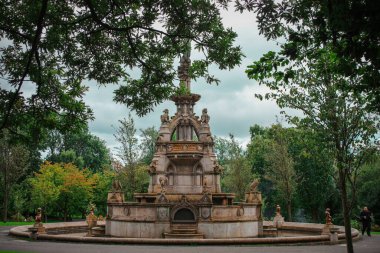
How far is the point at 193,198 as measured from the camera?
1006 inches

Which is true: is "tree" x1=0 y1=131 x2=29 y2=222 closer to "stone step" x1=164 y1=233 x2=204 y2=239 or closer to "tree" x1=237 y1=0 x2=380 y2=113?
"stone step" x1=164 y1=233 x2=204 y2=239

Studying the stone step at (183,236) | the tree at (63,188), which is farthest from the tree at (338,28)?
the tree at (63,188)

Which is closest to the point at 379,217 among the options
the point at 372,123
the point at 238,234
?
the point at 238,234

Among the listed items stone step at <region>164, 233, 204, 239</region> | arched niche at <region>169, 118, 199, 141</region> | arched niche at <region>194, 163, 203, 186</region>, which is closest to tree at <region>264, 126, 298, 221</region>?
arched niche at <region>169, 118, 199, 141</region>

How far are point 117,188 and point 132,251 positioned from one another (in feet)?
33.2

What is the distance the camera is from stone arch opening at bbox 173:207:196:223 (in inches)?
874

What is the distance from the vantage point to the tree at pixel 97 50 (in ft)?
37.4

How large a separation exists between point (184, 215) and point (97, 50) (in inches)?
493

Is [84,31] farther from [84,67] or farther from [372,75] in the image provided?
[372,75]

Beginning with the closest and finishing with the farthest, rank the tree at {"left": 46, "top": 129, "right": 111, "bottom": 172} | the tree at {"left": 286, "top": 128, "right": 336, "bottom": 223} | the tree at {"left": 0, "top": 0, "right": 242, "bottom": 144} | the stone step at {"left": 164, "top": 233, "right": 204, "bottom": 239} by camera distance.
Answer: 1. the tree at {"left": 0, "top": 0, "right": 242, "bottom": 144}
2. the stone step at {"left": 164, "top": 233, "right": 204, "bottom": 239}
3. the tree at {"left": 286, "top": 128, "right": 336, "bottom": 223}
4. the tree at {"left": 46, "top": 129, "right": 111, "bottom": 172}

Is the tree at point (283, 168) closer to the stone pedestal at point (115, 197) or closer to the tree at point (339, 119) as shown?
the stone pedestal at point (115, 197)

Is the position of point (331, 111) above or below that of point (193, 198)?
above

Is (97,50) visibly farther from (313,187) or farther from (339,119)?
(313,187)

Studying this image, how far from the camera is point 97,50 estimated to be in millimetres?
12719
